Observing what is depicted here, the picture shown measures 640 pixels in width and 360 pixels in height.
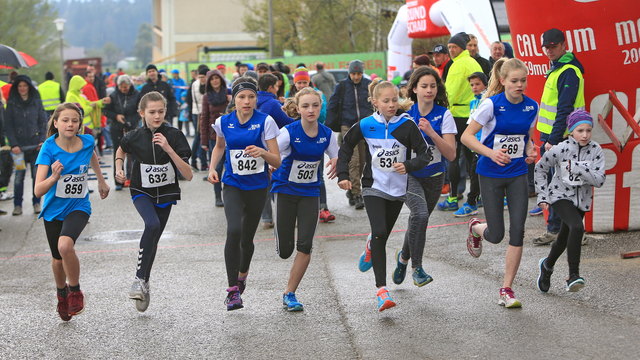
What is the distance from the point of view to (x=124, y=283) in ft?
27.3

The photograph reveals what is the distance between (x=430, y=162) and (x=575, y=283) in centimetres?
155

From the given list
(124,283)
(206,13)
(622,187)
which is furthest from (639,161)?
(206,13)

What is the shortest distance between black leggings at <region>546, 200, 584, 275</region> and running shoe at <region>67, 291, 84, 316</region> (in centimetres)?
366

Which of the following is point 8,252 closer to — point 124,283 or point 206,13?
point 124,283

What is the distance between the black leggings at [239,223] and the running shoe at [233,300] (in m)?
0.12

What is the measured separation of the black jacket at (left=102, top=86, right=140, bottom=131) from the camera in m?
15.6

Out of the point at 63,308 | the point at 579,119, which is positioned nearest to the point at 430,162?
the point at 579,119

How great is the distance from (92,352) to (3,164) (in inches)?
318

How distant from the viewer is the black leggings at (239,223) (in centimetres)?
697

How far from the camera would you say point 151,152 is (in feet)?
23.3

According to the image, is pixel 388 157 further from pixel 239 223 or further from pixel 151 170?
pixel 151 170

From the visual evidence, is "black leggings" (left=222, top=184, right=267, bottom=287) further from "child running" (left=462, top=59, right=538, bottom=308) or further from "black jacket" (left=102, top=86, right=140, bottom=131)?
"black jacket" (left=102, top=86, right=140, bottom=131)

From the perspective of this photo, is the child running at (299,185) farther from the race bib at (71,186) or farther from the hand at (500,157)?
the race bib at (71,186)

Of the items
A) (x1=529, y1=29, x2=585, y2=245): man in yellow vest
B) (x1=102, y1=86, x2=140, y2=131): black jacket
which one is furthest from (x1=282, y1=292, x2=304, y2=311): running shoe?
(x1=102, y1=86, x2=140, y2=131): black jacket
